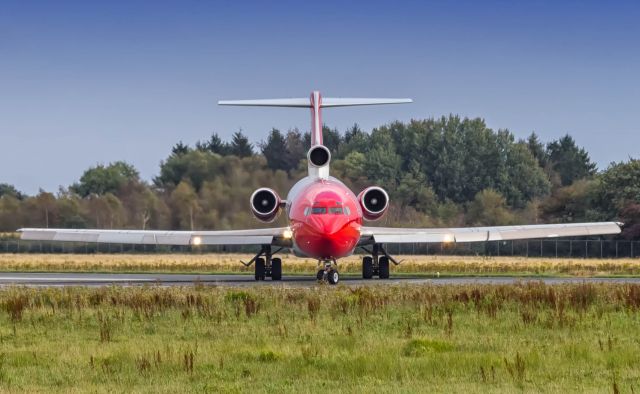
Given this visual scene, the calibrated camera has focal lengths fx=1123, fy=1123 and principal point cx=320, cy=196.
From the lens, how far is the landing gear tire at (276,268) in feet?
149

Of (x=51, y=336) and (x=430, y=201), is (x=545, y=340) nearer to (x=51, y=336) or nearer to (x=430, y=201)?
(x=51, y=336)

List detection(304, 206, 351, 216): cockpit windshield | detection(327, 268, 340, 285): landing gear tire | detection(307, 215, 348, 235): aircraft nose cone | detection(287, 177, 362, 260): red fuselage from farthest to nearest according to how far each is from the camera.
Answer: detection(304, 206, 351, 216): cockpit windshield
detection(287, 177, 362, 260): red fuselage
detection(307, 215, 348, 235): aircraft nose cone
detection(327, 268, 340, 285): landing gear tire

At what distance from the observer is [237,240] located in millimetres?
45969

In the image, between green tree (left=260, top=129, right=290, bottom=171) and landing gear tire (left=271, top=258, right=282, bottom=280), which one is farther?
green tree (left=260, top=129, right=290, bottom=171)

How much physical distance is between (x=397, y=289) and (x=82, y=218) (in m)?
52.1

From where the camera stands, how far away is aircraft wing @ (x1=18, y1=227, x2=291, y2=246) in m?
45.3

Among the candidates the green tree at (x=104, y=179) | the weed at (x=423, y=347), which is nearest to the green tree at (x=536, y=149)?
the green tree at (x=104, y=179)

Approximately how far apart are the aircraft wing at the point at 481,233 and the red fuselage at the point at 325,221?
209 cm

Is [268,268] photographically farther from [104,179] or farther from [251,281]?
[104,179]

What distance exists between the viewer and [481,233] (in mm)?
47438

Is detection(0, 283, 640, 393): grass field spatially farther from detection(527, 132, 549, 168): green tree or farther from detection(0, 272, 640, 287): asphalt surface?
detection(527, 132, 549, 168): green tree

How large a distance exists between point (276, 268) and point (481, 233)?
8.89 meters

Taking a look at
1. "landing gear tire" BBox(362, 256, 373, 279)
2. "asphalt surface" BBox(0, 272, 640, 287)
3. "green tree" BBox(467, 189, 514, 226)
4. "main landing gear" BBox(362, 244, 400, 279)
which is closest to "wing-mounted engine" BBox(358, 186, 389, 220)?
"main landing gear" BBox(362, 244, 400, 279)

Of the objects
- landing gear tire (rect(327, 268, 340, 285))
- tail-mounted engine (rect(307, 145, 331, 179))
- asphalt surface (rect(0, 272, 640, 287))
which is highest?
tail-mounted engine (rect(307, 145, 331, 179))
